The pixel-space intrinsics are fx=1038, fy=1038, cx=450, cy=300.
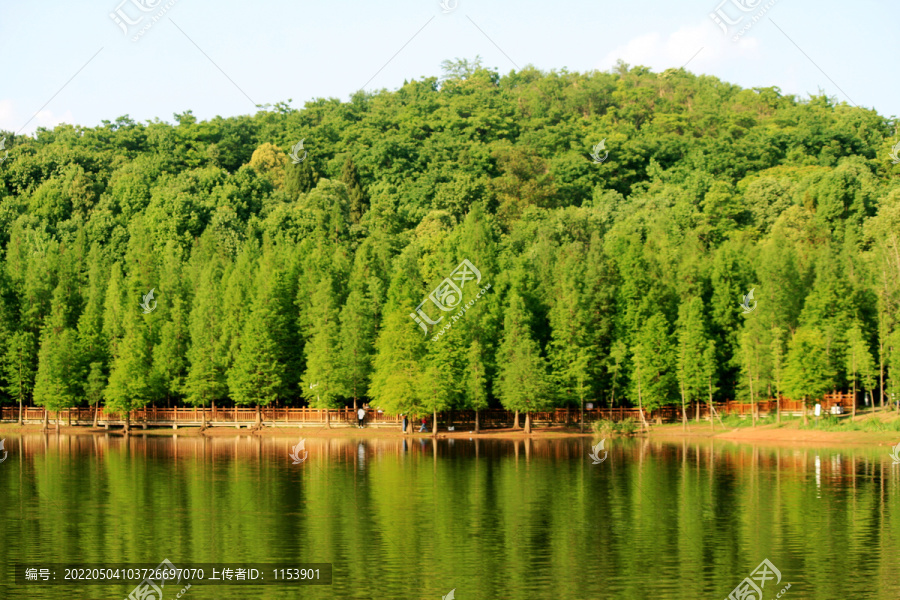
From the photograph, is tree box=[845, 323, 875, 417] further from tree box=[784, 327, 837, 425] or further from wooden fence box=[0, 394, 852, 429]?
wooden fence box=[0, 394, 852, 429]

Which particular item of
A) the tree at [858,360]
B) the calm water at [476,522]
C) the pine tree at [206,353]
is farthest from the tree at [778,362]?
the pine tree at [206,353]

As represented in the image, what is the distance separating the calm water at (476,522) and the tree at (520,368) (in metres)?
16.0

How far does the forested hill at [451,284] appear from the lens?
237 ft

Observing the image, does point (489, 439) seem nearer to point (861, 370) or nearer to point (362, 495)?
point (861, 370)

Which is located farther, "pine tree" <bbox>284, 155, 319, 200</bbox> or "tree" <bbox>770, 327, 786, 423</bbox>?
"pine tree" <bbox>284, 155, 319, 200</bbox>

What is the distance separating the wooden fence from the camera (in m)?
73.7

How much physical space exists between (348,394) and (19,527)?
1650 inches

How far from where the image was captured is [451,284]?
77.6m

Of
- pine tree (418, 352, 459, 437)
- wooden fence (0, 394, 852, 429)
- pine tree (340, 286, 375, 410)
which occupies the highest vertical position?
pine tree (340, 286, 375, 410)

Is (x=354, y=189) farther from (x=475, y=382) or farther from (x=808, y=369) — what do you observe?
(x=808, y=369)

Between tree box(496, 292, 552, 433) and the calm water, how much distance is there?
52.5ft

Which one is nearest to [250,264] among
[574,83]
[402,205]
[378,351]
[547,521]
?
[378,351]

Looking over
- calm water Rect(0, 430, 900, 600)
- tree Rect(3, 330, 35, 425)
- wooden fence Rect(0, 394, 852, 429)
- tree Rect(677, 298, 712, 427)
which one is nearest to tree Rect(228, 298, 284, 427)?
wooden fence Rect(0, 394, 852, 429)

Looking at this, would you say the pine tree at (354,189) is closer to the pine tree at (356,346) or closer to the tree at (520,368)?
the pine tree at (356,346)
